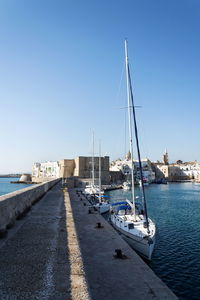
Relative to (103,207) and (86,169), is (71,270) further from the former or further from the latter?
(86,169)

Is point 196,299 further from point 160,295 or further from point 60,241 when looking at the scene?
point 60,241

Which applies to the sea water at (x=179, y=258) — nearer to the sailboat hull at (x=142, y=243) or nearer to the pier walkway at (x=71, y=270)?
the sailboat hull at (x=142, y=243)

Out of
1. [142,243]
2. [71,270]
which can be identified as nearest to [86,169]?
[142,243]

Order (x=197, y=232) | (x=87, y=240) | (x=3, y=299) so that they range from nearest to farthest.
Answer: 1. (x=3, y=299)
2. (x=87, y=240)
3. (x=197, y=232)

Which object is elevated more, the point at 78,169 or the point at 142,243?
the point at 78,169

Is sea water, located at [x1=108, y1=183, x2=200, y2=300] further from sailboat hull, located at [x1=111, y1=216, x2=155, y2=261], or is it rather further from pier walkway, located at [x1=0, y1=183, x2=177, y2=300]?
pier walkway, located at [x1=0, y1=183, x2=177, y2=300]

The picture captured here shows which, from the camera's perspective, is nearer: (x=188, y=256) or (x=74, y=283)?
(x=74, y=283)

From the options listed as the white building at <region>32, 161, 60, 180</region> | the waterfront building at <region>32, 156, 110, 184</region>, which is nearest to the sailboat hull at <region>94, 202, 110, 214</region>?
the waterfront building at <region>32, 156, 110, 184</region>

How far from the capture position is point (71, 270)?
24.4 ft

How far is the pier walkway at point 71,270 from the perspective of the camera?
238 inches

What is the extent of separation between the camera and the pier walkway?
6.04 metres

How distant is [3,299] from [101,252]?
4.77m

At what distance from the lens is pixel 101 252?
962cm

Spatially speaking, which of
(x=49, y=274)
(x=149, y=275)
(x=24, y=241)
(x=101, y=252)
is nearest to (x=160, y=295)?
(x=149, y=275)
